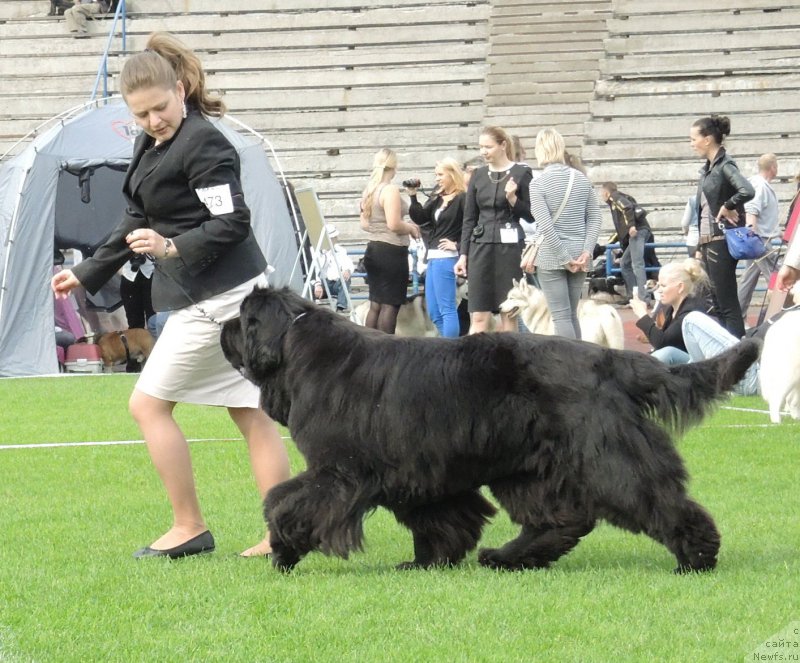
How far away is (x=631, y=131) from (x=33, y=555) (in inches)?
635

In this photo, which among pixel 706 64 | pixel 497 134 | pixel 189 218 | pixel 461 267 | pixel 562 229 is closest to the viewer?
pixel 189 218

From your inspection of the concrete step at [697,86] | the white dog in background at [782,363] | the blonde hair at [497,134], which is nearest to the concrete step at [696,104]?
the concrete step at [697,86]

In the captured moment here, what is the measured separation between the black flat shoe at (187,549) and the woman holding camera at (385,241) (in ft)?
22.0

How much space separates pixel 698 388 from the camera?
3922mm

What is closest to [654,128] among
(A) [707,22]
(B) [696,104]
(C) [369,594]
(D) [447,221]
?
(B) [696,104]

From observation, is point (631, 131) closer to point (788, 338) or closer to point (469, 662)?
point (788, 338)

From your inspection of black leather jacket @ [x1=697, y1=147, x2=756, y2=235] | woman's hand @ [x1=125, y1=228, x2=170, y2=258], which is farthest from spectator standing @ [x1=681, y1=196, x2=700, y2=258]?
woman's hand @ [x1=125, y1=228, x2=170, y2=258]

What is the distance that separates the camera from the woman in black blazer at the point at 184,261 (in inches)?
165

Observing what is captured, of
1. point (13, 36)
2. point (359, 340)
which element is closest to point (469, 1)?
point (13, 36)

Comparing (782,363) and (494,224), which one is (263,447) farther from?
(494,224)

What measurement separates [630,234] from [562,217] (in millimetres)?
6699

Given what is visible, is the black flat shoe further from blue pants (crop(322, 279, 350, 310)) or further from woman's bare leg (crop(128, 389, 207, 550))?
blue pants (crop(322, 279, 350, 310))

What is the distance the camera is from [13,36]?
22469 mm

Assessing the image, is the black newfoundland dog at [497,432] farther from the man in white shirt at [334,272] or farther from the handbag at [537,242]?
the man in white shirt at [334,272]
